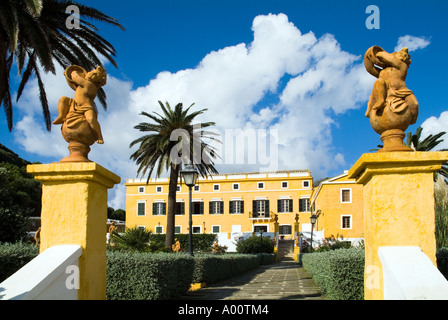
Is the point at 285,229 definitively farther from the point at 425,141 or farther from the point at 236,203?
the point at 425,141

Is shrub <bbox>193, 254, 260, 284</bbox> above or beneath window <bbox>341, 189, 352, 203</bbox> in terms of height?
beneath

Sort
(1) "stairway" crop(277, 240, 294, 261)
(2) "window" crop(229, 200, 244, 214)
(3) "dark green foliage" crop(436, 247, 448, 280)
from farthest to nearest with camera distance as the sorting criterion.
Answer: (2) "window" crop(229, 200, 244, 214) < (1) "stairway" crop(277, 240, 294, 261) < (3) "dark green foliage" crop(436, 247, 448, 280)

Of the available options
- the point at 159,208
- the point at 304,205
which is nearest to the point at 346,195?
the point at 304,205

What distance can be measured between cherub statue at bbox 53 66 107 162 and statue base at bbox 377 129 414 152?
3020 millimetres

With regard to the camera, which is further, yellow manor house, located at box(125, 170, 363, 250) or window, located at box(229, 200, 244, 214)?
window, located at box(229, 200, 244, 214)

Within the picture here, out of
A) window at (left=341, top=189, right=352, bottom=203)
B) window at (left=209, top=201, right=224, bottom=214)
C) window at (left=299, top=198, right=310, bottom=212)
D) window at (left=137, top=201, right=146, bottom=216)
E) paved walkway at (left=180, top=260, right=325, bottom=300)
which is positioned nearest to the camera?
paved walkway at (left=180, top=260, right=325, bottom=300)

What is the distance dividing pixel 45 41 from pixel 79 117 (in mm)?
7324

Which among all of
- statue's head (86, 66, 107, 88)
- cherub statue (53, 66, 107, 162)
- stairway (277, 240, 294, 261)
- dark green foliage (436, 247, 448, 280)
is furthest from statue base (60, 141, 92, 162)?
stairway (277, 240, 294, 261)

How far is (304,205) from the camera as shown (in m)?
48.1

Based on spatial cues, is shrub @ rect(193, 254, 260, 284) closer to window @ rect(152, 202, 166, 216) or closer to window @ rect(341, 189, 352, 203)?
window @ rect(341, 189, 352, 203)

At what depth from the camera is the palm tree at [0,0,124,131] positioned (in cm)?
1029
